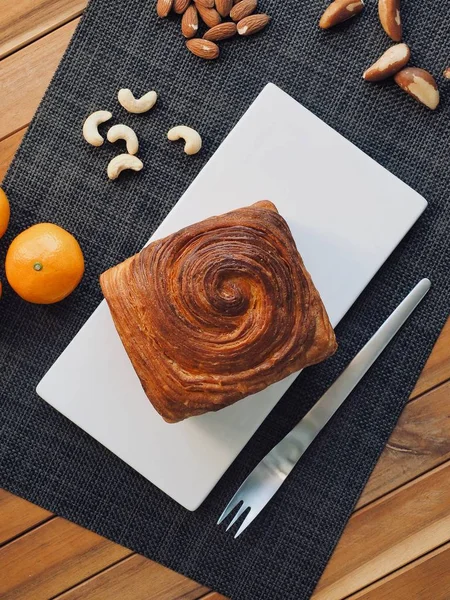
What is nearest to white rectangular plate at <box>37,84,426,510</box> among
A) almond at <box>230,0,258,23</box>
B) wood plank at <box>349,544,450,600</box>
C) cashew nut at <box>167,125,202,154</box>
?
cashew nut at <box>167,125,202,154</box>

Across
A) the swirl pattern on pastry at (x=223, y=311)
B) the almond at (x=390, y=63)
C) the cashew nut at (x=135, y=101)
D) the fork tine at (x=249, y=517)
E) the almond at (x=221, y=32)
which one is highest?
the almond at (x=221, y=32)

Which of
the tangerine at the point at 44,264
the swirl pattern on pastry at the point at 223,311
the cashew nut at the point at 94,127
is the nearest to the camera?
the swirl pattern on pastry at the point at 223,311

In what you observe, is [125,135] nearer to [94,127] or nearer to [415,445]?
[94,127]

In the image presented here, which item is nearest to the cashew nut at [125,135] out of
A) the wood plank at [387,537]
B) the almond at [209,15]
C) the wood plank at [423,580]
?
the almond at [209,15]

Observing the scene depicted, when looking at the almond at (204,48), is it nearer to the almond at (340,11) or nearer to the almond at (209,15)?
the almond at (209,15)

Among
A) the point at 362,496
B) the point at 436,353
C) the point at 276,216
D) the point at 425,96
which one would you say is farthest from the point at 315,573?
the point at 425,96

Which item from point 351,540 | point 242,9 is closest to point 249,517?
point 351,540
